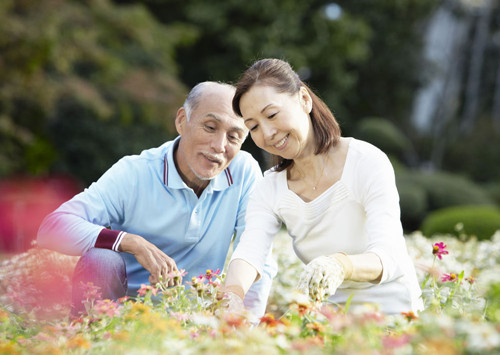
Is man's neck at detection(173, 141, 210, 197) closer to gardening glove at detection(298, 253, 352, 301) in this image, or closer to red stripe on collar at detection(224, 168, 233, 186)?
red stripe on collar at detection(224, 168, 233, 186)

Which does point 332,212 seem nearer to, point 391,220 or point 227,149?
point 391,220

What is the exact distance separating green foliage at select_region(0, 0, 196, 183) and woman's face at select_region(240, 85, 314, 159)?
25.0 feet

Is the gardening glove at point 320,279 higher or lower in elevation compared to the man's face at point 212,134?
lower

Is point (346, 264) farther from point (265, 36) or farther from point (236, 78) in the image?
point (265, 36)

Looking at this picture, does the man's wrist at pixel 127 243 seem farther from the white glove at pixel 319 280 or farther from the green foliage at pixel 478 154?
the green foliage at pixel 478 154

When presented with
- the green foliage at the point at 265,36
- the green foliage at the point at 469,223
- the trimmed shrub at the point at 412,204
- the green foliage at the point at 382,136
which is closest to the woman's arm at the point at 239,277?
the green foliage at the point at 469,223

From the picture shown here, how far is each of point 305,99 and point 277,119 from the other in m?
0.21

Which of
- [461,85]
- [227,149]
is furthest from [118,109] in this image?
[461,85]

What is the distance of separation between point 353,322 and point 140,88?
10804 millimetres

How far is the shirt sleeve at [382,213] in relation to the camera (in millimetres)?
→ 2359

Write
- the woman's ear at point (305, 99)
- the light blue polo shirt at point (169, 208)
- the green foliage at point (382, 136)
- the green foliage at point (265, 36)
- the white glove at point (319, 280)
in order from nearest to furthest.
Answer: the white glove at point (319, 280) < the woman's ear at point (305, 99) < the light blue polo shirt at point (169, 208) < the green foliage at point (265, 36) < the green foliage at point (382, 136)

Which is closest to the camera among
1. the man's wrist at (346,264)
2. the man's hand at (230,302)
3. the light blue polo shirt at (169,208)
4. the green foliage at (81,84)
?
the man's wrist at (346,264)

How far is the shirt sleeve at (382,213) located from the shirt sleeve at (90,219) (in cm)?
110

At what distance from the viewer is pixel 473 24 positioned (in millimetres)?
20812
